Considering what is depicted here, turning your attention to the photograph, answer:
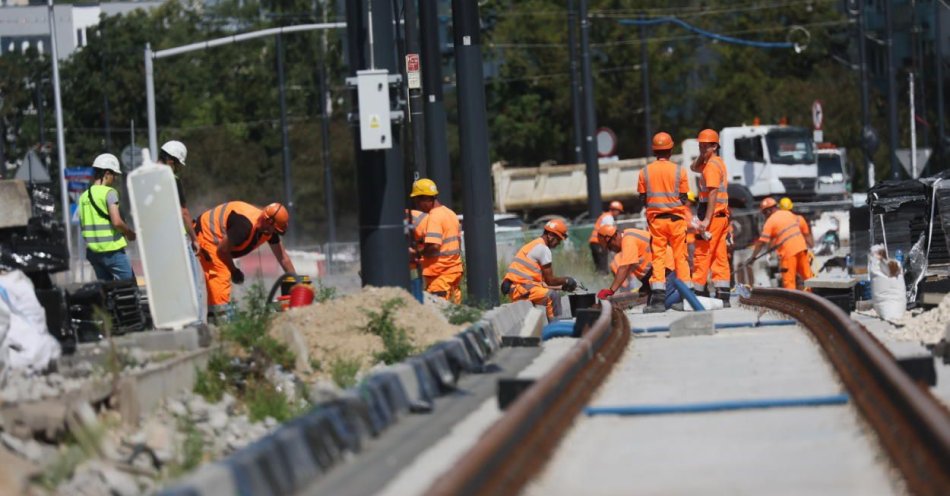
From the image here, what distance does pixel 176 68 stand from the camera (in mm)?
96625

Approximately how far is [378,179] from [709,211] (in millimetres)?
4729

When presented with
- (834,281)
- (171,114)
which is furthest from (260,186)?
(834,281)

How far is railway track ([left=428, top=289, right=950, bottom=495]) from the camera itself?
7438mm

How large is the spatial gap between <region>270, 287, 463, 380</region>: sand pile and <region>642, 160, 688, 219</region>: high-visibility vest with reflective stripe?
12.4 ft

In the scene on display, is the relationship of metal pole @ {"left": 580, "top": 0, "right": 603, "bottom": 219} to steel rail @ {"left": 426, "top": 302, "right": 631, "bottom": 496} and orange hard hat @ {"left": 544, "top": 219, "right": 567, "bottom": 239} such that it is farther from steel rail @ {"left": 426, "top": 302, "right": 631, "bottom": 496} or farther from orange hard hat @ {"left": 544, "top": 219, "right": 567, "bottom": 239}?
steel rail @ {"left": 426, "top": 302, "right": 631, "bottom": 496}

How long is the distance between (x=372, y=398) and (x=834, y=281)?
40.8 ft

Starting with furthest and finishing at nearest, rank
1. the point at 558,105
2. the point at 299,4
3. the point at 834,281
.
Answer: the point at 299,4
the point at 558,105
the point at 834,281

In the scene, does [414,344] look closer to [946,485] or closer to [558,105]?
[946,485]

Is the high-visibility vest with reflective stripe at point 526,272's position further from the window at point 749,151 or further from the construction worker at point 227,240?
the window at point 749,151

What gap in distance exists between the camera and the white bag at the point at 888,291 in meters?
16.0

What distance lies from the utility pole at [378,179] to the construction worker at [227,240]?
125cm

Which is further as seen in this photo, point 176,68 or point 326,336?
point 176,68

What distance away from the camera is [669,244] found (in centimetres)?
1792

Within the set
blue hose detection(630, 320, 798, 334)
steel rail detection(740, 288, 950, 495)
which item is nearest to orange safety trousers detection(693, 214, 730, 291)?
blue hose detection(630, 320, 798, 334)
